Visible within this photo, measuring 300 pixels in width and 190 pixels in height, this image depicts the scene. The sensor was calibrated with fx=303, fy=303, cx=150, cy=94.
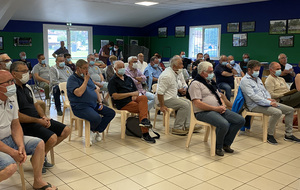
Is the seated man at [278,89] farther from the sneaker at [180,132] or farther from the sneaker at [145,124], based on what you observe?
the sneaker at [145,124]

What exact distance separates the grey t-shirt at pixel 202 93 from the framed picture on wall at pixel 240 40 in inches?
266

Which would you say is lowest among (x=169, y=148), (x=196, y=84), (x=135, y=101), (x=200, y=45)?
(x=169, y=148)

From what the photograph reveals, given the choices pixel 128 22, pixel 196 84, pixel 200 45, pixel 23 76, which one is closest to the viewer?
pixel 23 76

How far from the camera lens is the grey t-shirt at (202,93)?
151 inches

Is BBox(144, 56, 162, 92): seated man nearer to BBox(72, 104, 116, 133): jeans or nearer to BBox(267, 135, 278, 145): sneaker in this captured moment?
BBox(72, 104, 116, 133): jeans

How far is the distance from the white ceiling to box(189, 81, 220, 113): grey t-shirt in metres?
5.96

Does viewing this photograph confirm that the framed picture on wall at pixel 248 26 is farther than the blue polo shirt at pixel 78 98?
Yes

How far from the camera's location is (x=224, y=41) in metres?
10.6

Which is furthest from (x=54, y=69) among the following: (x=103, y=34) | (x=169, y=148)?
(x=103, y=34)

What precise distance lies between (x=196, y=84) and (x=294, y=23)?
6.35 m

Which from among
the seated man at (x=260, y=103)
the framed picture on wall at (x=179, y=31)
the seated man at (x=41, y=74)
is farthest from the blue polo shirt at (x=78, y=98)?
the framed picture on wall at (x=179, y=31)

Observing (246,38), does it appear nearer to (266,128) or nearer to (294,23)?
(294,23)

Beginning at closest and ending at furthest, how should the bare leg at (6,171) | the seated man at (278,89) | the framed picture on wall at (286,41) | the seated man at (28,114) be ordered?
the bare leg at (6,171) → the seated man at (28,114) → the seated man at (278,89) → the framed picture on wall at (286,41)

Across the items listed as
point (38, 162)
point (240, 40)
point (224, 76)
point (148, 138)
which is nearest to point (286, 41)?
point (240, 40)
